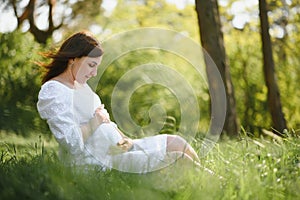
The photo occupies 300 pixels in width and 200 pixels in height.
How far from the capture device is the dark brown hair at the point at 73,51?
446 centimetres

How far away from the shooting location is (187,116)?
28.6 feet

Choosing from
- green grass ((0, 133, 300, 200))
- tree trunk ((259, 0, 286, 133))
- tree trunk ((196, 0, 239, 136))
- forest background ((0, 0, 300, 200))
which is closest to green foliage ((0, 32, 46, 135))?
forest background ((0, 0, 300, 200))

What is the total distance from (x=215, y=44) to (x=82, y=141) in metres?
4.39

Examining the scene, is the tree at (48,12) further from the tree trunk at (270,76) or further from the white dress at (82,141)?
the white dress at (82,141)

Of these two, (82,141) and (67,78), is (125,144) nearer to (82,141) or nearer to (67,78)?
(82,141)

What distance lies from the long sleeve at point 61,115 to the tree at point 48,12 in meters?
7.04

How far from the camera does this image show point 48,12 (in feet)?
39.6

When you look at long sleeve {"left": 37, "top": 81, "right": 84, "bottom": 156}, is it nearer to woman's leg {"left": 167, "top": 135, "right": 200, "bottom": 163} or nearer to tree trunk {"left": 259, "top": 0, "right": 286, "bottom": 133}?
woman's leg {"left": 167, "top": 135, "right": 200, "bottom": 163}

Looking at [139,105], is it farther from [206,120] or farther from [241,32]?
[241,32]

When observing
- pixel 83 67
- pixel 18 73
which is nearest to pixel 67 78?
pixel 83 67

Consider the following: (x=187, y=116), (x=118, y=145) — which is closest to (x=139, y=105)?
(x=187, y=116)

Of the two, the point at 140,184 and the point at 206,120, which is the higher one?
the point at 140,184

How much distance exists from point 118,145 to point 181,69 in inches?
271

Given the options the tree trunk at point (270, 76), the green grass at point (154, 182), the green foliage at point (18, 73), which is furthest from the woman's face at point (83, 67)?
the tree trunk at point (270, 76)
